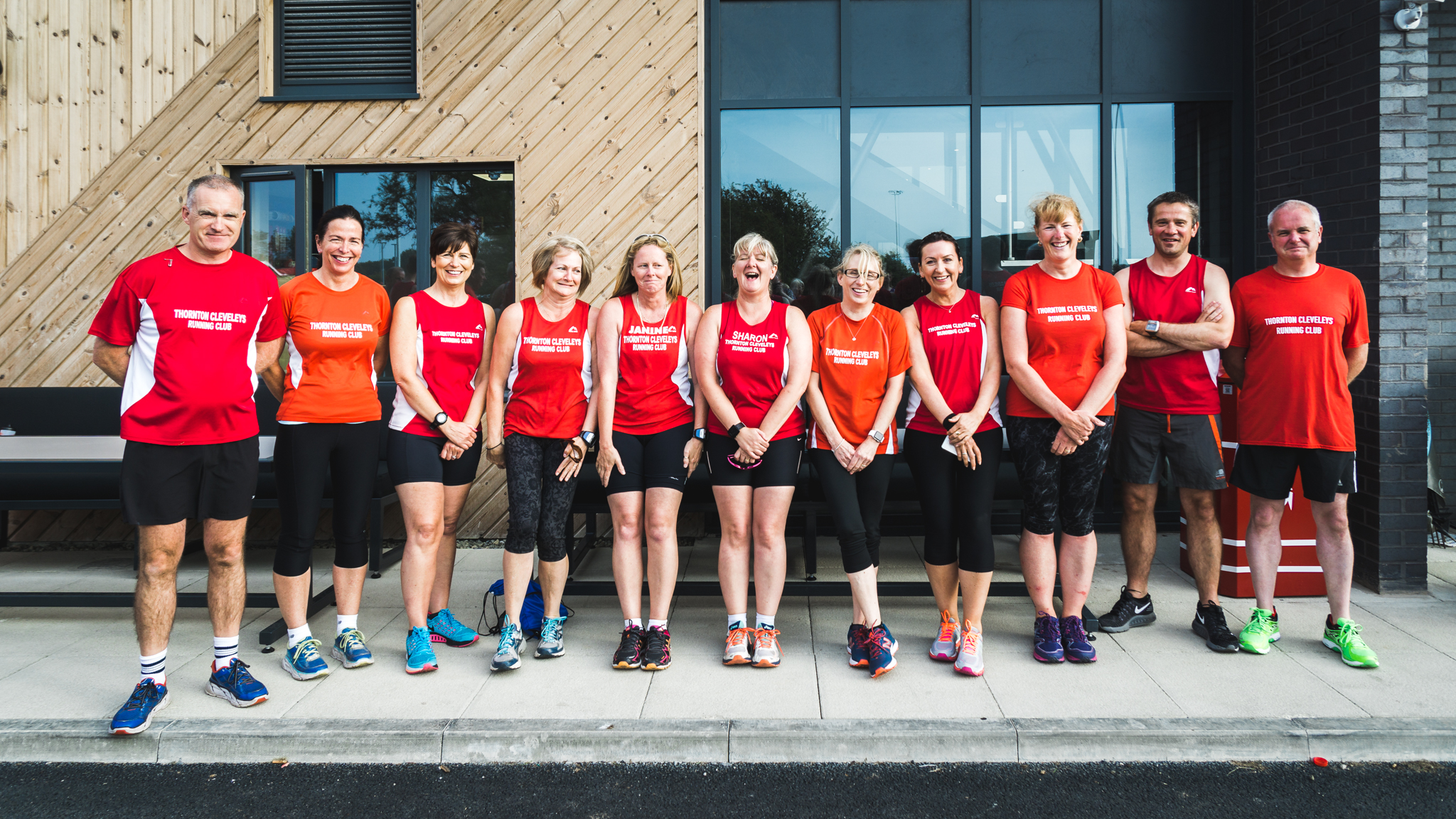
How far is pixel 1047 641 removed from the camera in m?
3.54

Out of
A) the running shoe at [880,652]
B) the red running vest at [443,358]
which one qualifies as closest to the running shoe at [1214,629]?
the running shoe at [880,652]

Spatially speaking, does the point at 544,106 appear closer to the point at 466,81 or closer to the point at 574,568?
the point at 466,81

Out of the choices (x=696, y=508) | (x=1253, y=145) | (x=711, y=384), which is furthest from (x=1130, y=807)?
(x=1253, y=145)

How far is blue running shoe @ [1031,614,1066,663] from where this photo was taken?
11.5 feet

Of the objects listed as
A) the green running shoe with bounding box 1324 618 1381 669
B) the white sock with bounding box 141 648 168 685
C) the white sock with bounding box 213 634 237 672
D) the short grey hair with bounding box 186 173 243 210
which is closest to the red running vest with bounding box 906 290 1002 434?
the green running shoe with bounding box 1324 618 1381 669

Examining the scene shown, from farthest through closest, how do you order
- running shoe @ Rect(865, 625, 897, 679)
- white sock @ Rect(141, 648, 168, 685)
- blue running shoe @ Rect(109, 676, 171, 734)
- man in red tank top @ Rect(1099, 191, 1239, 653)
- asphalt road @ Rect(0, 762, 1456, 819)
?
man in red tank top @ Rect(1099, 191, 1239, 653), running shoe @ Rect(865, 625, 897, 679), white sock @ Rect(141, 648, 168, 685), blue running shoe @ Rect(109, 676, 171, 734), asphalt road @ Rect(0, 762, 1456, 819)

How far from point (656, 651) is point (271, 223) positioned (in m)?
4.49

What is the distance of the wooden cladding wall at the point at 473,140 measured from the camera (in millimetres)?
5719

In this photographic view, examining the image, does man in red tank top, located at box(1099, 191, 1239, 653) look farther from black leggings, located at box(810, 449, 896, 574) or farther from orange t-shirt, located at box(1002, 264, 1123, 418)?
A: black leggings, located at box(810, 449, 896, 574)

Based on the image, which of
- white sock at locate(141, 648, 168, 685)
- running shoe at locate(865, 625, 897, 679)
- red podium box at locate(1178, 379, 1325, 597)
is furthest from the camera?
red podium box at locate(1178, 379, 1325, 597)

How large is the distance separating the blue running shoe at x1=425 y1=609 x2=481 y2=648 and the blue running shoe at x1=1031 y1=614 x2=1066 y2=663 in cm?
249

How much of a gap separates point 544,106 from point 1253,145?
479 centimetres

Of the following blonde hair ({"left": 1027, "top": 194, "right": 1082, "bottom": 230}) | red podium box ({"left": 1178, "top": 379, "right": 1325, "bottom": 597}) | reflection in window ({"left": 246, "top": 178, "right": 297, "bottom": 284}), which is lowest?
red podium box ({"left": 1178, "top": 379, "right": 1325, "bottom": 597})

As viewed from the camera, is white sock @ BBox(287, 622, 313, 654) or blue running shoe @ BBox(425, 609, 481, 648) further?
blue running shoe @ BBox(425, 609, 481, 648)
